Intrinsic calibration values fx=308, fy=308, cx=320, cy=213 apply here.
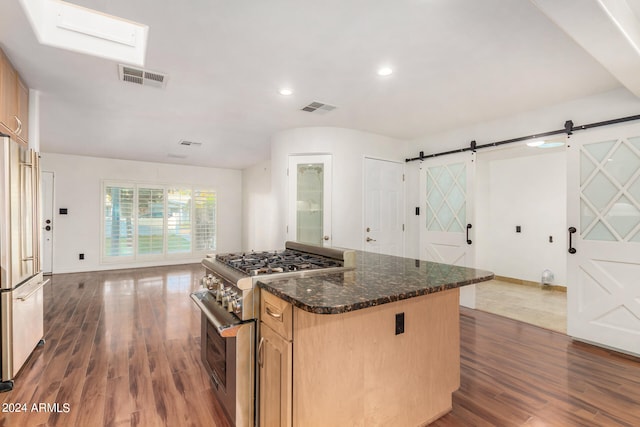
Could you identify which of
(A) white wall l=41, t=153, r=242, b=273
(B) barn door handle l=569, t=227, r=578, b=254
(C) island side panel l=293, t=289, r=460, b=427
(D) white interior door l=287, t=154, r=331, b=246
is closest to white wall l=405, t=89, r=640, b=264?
(B) barn door handle l=569, t=227, r=578, b=254

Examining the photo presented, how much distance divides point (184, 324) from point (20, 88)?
2.70 meters

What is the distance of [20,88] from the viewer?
2.68m

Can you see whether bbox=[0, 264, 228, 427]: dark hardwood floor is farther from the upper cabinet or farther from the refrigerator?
the upper cabinet

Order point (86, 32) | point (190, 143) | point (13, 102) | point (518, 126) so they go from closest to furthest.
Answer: point (86, 32) → point (13, 102) → point (518, 126) → point (190, 143)

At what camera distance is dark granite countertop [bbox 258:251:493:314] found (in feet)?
4.24

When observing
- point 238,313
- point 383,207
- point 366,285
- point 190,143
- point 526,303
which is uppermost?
point 190,143

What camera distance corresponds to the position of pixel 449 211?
14.3 feet

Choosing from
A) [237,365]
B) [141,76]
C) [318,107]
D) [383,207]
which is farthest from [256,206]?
[237,365]

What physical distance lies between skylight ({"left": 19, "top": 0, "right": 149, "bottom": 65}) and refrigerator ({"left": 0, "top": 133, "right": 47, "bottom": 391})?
2.65 feet

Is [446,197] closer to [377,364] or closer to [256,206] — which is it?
[377,364]

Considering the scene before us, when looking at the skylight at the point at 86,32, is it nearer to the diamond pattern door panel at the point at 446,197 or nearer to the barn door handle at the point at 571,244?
the diamond pattern door panel at the point at 446,197

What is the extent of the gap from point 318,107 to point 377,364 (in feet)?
9.17

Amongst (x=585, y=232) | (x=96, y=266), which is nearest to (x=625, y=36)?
(x=585, y=232)

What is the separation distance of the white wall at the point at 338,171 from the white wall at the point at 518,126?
945 millimetres
